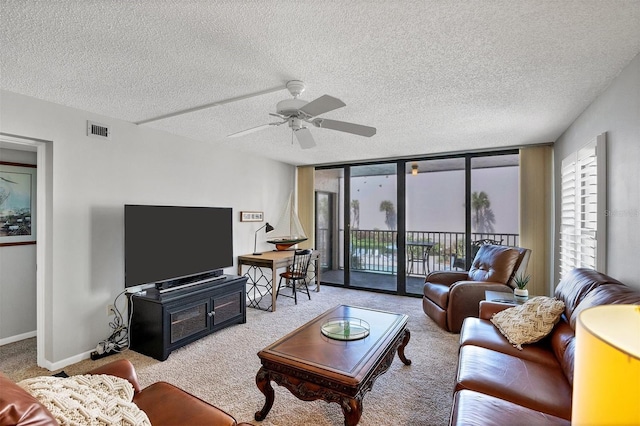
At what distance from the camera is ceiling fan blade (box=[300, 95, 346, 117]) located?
6.16ft

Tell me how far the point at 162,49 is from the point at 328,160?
3874 mm

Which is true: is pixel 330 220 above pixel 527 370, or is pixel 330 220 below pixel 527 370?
above

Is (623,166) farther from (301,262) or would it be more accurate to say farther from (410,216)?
(301,262)

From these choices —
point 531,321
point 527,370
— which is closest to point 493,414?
point 527,370

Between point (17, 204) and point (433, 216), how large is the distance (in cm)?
598

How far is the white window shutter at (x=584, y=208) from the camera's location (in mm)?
2410

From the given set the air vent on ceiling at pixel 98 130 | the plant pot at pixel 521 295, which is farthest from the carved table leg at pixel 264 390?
the air vent on ceiling at pixel 98 130

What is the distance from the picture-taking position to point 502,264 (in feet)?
11.7

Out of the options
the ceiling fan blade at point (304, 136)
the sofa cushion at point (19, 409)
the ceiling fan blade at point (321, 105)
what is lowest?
the sofa cushion at point (19, 409)

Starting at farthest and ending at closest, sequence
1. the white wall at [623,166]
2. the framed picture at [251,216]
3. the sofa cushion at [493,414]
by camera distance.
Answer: the framed picture at [251,216]
the white wall at [623,166]
the sofa cushion at [493,414]

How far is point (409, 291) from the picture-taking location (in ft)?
17.3

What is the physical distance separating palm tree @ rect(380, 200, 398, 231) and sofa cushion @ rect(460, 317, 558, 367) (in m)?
3.18

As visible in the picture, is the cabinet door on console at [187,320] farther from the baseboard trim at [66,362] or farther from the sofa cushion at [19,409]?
the sofa cushion at [19,409]

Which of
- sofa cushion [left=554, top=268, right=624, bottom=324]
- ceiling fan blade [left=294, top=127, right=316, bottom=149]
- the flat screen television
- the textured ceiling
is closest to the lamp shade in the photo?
the textured ceiling
